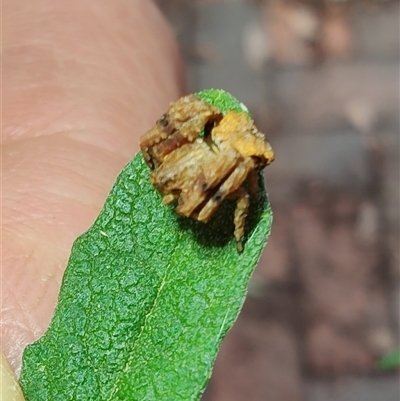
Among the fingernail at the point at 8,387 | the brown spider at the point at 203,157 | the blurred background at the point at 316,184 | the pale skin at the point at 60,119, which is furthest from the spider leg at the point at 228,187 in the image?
the blurred background at the point at 316,184

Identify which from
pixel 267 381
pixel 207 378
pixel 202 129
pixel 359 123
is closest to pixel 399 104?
pixel 359 123

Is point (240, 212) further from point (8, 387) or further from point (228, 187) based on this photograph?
point (8, 387)

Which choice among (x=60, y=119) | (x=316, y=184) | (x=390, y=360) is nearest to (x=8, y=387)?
(x=60, y=119)

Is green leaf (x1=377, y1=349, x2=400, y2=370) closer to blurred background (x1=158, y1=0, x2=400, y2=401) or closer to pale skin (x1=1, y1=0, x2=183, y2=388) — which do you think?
blurred background (x1=158, y1=0, x2=400, y2=401)

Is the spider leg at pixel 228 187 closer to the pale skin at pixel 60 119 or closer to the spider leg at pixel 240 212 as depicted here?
the spider leg at pixel 240 212

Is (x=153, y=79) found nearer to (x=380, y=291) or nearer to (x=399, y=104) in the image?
(x=380, y=291)

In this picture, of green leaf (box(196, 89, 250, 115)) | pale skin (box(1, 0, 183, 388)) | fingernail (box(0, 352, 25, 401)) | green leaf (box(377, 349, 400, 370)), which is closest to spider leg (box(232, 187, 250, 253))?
green leaf (box(196, 89, 250, 115))
